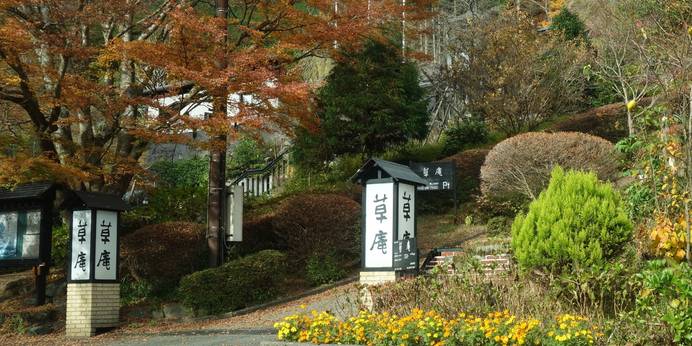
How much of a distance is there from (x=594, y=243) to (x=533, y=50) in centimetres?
1474

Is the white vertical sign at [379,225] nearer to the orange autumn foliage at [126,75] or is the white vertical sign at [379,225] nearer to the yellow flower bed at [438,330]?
the yellow flower bed at [438,330]

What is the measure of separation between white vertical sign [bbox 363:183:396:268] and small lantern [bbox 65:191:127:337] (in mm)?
5358

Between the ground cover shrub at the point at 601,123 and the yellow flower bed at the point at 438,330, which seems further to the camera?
the ground cover shrub at the point at 601,123

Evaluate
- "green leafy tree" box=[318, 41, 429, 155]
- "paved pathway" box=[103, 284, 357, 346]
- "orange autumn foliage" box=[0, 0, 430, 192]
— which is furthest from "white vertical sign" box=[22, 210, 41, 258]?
"green leafy tree" box=[318, 41, 429, 155]

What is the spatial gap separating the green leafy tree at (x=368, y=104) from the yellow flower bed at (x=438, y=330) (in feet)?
45.7

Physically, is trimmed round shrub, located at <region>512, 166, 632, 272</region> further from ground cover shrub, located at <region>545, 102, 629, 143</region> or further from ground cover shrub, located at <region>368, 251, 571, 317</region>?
ground cover shrub, located at <region>545, 102, 629, 143</region>

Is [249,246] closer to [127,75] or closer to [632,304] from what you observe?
[127,75]

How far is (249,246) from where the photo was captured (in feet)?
62.5

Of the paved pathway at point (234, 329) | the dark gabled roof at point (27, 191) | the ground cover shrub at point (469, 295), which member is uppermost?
the dark gabled roof at point (27, 191)

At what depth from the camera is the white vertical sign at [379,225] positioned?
12.8 meters

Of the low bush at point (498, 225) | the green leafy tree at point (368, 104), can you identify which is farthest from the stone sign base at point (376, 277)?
the green leafy tree at point (368, 104)

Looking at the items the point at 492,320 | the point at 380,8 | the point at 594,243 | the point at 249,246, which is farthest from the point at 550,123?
the point at 492,320

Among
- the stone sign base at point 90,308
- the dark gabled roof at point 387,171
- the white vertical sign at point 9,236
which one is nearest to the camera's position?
the dark gabled roof at point 387,171

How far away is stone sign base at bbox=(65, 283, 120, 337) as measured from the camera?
1475 cm
